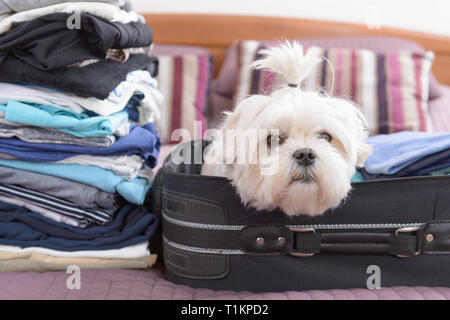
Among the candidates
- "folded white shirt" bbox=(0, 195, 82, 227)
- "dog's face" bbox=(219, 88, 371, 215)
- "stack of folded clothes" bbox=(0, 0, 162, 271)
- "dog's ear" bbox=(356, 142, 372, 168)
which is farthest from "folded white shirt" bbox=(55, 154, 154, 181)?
"dog's ear" bbox=(356, 142, 372, 168)

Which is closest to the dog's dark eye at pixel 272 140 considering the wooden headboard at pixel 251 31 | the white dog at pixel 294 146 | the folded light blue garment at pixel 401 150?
the white dog at pixel 294 146

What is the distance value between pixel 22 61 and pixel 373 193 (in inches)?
29.8

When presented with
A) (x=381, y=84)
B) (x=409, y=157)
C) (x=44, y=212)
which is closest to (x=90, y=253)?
(x=44, y=212)

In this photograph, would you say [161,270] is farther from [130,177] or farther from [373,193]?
[373,193]

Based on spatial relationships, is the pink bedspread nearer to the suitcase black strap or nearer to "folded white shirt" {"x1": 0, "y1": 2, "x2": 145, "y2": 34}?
the suitcase black strap

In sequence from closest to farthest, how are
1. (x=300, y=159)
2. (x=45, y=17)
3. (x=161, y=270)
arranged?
(x=300, y=159), (x=45, y=17), (x=161, y=270)

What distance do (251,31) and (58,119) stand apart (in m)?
1.36

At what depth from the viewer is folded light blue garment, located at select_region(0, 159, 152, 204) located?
929 mm

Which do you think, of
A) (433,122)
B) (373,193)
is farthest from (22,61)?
(433,122)

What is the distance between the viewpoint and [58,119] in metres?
0.87

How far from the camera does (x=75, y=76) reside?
2.86 feet

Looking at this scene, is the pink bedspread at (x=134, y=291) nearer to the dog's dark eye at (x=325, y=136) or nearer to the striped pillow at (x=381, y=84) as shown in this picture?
the dog's dark eye at (x=325, y=136)

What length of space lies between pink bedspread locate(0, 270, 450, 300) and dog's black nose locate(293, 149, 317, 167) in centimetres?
26

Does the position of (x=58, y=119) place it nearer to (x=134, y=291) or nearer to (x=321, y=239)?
(x=134, y=291)
